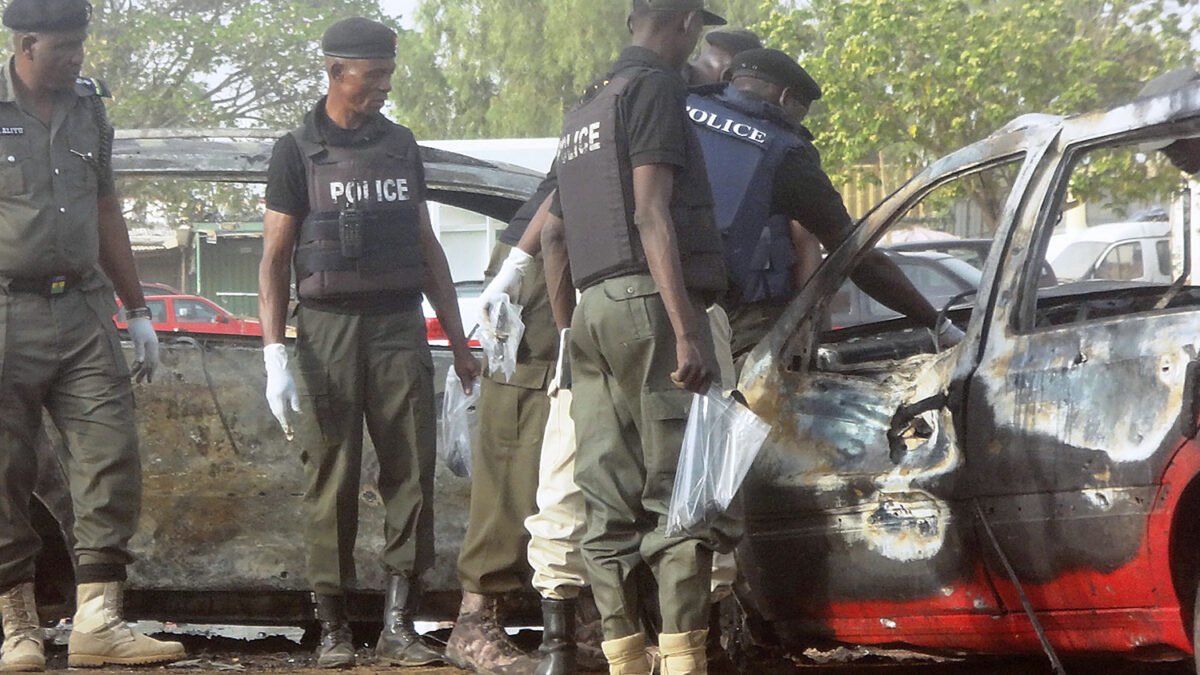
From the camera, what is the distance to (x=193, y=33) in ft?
101

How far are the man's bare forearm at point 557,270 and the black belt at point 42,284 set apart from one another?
1.32 metres

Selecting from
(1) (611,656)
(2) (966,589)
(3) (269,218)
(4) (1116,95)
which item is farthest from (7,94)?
(4) (1116,95)

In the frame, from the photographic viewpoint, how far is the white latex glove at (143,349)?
4449 mm

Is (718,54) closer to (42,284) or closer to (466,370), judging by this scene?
(466,370)

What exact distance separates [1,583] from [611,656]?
5.73 feet

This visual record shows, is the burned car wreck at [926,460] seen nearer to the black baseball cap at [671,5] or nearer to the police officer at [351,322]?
the police officer at [351,322]

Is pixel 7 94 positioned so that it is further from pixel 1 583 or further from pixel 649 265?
pixel 649 265

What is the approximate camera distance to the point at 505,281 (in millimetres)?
4246

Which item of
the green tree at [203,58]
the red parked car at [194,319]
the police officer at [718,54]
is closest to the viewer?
the red parked car at [194,319]

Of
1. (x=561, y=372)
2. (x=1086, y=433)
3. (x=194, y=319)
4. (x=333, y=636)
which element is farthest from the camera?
(x=194, y=319)

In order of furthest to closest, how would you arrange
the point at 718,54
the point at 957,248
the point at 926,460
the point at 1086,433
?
the point at 957,248 → the point at 718,54 → the point at 926,460 → the point at 1086,433

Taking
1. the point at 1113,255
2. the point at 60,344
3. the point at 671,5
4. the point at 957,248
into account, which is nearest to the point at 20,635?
the point at 60,344

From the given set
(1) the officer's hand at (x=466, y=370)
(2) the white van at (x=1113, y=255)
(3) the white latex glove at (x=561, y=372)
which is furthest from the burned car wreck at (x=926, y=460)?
(2) the white van at (x=1113, y=255)

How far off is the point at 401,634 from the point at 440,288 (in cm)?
100
